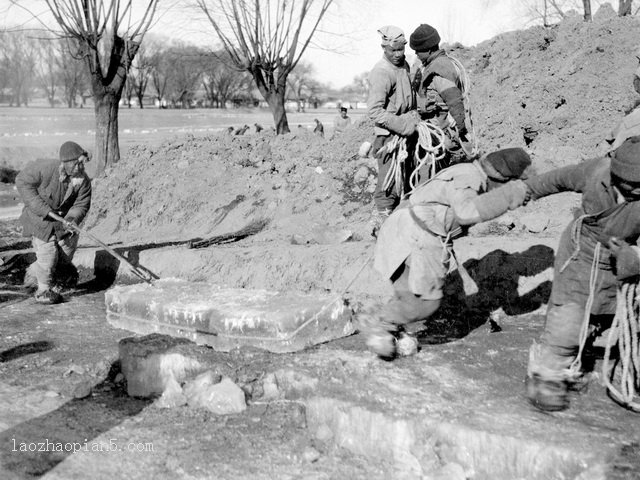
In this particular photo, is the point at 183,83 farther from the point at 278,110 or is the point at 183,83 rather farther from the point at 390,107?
the point at 390,107

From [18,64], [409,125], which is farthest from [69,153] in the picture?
[18,64]

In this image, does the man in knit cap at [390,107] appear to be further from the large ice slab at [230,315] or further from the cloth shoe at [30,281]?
the cloth shoe at [30,281]

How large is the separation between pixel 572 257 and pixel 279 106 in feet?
42.2

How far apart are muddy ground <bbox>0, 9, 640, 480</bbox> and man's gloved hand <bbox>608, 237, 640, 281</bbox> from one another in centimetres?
78

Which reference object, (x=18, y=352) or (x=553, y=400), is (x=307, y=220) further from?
(x=553, y=400)

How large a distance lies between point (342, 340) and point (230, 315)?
35.3 inches

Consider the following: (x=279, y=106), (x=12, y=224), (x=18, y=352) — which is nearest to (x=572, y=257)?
(x=18, y=352)

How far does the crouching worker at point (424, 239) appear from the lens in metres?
4.49

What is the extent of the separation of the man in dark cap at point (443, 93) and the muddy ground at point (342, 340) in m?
1.02

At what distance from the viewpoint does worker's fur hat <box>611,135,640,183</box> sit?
367 centimetres

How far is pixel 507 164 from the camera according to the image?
439cm

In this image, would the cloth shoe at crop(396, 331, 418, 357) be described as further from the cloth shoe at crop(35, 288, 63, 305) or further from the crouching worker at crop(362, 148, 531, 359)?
the cloth shoe at crop(35, 288, 63, 305)

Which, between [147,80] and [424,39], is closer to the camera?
[424,39]

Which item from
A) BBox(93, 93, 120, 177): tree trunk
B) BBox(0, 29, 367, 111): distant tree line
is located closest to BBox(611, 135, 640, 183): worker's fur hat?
BBox(93, 93, 120, 177): tree trunk
